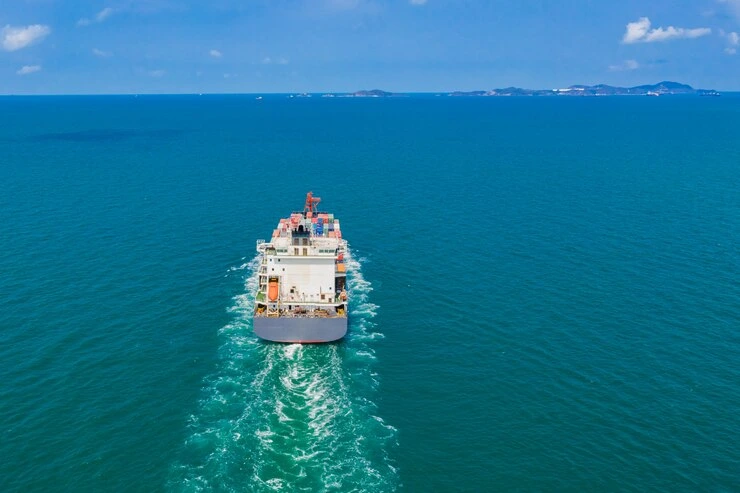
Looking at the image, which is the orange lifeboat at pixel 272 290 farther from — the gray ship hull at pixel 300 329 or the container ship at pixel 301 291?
the gray ship hull at pixel 300 329

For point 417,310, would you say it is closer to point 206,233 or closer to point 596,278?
point 596,278

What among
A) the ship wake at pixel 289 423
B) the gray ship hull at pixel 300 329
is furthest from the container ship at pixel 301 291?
the ship wake at pixel 289 423

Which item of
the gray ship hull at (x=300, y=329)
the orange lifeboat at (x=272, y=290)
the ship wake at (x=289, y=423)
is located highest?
the orange lifeboat at (x=272, y=290)

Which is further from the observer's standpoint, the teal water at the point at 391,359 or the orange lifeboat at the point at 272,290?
the orange lifeboat at the point at 272,290

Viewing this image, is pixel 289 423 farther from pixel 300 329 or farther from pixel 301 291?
pixel 301 291

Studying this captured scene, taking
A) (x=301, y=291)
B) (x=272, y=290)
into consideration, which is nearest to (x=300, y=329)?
(x=301, y=291)

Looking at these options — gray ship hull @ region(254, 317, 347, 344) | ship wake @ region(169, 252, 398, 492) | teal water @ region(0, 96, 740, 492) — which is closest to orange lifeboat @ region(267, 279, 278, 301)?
ship wake @ region(169, 252, 398, 492)

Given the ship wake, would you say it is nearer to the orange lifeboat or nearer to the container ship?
the container ship
